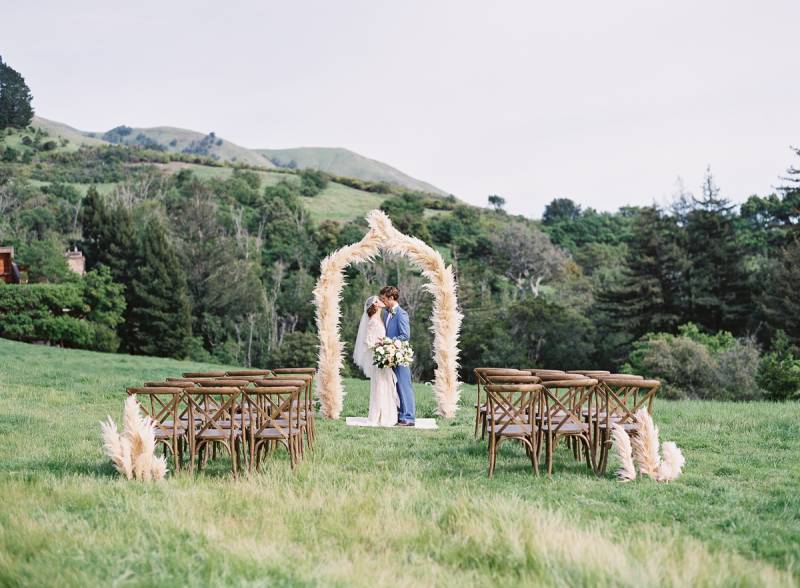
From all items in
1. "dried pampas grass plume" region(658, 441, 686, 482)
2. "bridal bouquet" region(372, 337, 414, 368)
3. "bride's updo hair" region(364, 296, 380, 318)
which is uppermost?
"bride's updo hair" region(364, 296, 380, 318)

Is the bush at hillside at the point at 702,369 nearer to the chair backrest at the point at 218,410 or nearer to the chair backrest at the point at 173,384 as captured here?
the chair backrest at the point at 218,410

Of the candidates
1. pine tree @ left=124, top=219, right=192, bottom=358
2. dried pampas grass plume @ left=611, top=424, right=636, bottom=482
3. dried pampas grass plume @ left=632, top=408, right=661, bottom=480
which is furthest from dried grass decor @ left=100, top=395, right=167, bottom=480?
pine tree @ left=124, top=219, right=192, bottom=358

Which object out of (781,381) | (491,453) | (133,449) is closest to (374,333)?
(491,453)

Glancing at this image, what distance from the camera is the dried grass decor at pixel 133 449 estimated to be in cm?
890

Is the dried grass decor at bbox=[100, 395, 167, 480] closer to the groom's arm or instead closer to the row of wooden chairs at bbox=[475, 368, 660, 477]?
the row of wooden chairs at bbox=[475, 368, 660, 477]

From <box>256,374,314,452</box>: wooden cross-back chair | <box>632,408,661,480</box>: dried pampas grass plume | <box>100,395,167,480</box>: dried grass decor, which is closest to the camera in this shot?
<box>100,395,167,480</box>: dried grass decor

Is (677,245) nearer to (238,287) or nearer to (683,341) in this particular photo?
(683,341)

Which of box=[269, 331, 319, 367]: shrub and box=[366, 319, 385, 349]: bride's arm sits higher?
box=[366, 319, 385, 349]: bride's arm

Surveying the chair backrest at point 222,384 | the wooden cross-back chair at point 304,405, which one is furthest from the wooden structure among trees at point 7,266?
the chair backrest at point 222,384

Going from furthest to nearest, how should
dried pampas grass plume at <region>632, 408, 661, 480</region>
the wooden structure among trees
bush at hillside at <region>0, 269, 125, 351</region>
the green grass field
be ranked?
1. the wooden structure among trees
2. bush at hillside at <region>0, 269, 125, 351</region>
3. dried pampas grass plume at <region>632, 408, 661, 480</region>
4. the green grass field

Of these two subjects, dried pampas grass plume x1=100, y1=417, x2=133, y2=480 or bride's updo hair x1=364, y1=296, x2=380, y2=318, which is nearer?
dried pampas grass plume x1=100, y1=417, x2=133, y2=480

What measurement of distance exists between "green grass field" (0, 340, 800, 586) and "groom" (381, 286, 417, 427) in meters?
3.09

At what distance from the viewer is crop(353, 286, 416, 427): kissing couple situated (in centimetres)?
1462

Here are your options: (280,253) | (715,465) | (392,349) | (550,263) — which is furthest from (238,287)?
(715,465)
